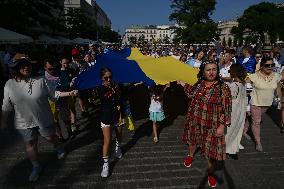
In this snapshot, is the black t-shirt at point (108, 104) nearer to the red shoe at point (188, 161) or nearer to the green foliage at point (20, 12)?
the red shoe at point (188, 161)

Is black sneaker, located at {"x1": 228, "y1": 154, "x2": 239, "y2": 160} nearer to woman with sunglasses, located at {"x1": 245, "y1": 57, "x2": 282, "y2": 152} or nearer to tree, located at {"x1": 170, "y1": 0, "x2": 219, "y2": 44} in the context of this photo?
woman with sunglasses, located at {"x1": 245, "y1": 57, "x2": 282, "y2": 152}

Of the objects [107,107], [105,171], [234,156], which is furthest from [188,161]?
[107,107]

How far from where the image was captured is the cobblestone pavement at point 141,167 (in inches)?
199

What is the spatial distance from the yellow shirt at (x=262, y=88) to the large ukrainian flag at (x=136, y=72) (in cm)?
188

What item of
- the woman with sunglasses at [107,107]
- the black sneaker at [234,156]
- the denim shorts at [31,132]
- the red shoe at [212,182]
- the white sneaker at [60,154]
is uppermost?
the woman with sunglasses at [107,107]

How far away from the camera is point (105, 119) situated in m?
5.15

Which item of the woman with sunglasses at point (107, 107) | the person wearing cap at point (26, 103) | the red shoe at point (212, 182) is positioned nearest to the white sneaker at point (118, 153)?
the woman with sunglasses at point (107, 107)

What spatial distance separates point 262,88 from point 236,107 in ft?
2.65

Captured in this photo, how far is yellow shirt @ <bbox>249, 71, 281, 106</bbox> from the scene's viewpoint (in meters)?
6.41

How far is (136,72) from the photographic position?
8.16 m

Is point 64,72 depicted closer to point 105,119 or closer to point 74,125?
point 74,125

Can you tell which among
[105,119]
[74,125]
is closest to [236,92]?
[105,119]

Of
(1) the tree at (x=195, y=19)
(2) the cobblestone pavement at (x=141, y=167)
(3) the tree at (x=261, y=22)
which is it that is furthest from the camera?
(3) the tree at (x=261, y=22)

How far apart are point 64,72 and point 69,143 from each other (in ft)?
4.62
